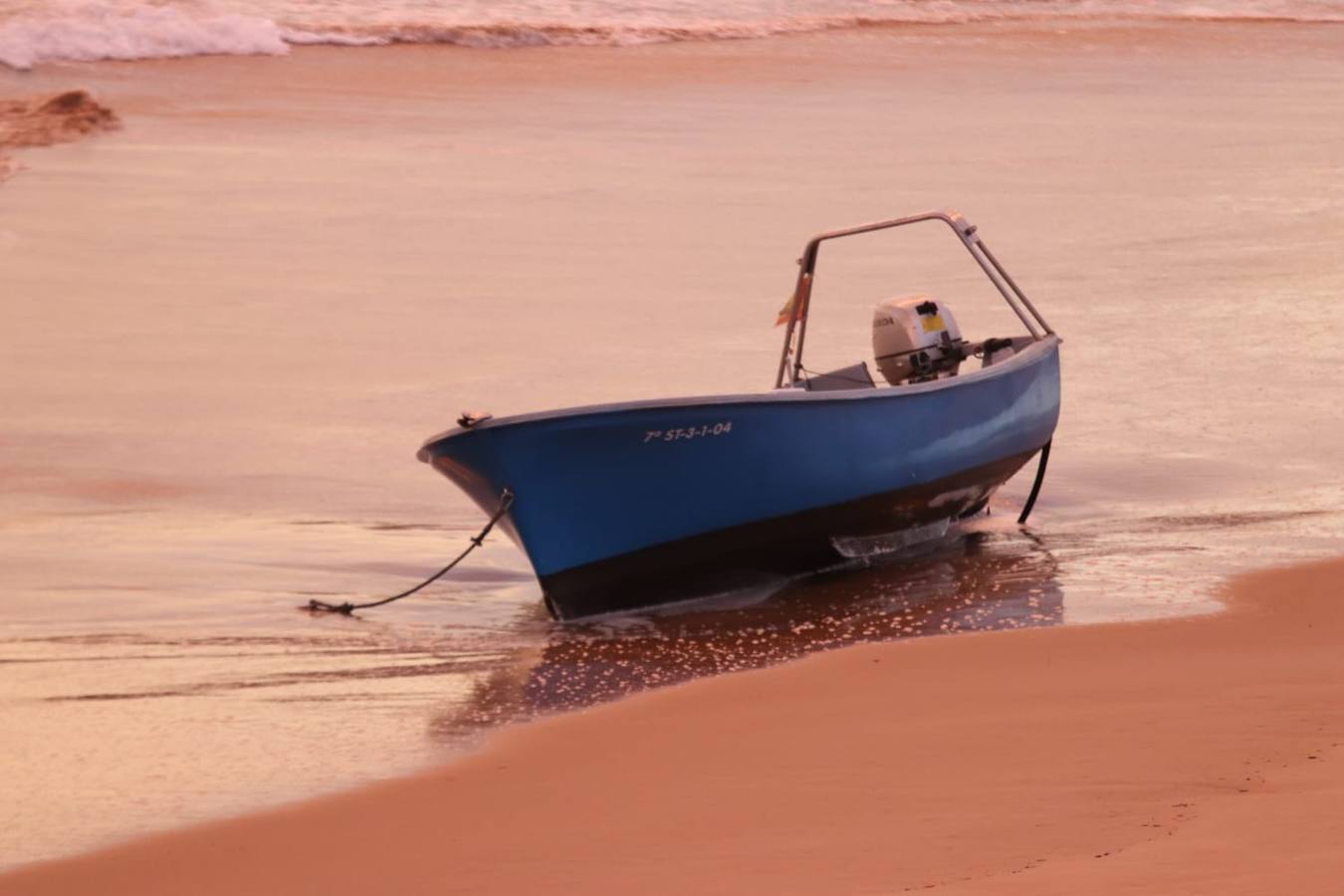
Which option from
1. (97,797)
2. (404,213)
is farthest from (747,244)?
(97,797)

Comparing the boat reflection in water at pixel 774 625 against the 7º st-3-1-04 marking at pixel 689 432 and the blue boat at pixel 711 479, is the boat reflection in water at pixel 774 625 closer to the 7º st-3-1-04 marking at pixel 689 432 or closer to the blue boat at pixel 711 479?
the blue boat at pixel 711 479

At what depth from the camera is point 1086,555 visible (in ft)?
33.1

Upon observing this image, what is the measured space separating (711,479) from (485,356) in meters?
5.59

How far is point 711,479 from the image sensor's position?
9.05 metres

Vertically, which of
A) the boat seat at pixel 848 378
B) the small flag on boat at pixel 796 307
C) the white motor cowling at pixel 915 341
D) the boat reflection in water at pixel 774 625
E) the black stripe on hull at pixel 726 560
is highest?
the small flag on boat at pixel 796 307

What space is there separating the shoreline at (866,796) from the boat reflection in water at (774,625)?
300 mm

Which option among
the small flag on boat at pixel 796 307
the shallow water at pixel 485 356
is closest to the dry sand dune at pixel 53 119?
the shallow water at pixel 485 356

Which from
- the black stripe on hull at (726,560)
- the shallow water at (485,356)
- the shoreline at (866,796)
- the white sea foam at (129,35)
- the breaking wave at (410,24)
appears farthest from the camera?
the breaking wave at (410,24)

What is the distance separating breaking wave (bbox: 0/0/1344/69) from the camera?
30938 millimetres

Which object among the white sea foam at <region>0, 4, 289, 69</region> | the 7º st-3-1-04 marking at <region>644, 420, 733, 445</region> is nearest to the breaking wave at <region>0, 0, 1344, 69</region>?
the white sea foam at <region>0, 4, 289, 69</region>

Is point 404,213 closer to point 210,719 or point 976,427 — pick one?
point 976,427

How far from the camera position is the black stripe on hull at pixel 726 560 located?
909cm

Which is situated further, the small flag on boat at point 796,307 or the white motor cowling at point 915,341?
the white motor cowling at point 915,341

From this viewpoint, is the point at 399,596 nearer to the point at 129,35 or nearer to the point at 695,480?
the point at 695,480
